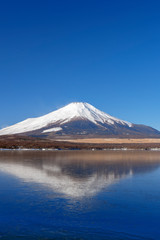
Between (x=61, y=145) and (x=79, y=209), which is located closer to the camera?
(x=79, y=209)

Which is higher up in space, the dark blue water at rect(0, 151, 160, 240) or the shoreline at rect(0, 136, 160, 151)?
the shoreline at rect(0, 136, 160, 151)

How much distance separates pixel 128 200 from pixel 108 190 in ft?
6.20

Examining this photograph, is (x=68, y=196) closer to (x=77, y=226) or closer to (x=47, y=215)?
(x=47, y=215)

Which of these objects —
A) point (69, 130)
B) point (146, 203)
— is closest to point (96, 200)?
point (146, 203)

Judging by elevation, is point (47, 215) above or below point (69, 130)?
below

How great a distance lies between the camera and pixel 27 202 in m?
10.6

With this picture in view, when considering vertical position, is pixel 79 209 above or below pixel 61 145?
below

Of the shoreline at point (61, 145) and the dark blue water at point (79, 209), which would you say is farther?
the shoreline at point (61, 145)

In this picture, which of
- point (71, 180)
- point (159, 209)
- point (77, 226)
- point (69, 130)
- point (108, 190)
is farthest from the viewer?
point (69, 130)

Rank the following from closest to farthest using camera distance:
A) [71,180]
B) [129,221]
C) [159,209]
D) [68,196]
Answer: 1. [129,221]
2. [159,209]
3. [68,196]
4. [71,180]

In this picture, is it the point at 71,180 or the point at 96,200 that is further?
the point at 71,180

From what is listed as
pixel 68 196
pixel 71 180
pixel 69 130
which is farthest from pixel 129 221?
pixel 69 130

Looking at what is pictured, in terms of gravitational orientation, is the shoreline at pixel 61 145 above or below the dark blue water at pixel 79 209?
above

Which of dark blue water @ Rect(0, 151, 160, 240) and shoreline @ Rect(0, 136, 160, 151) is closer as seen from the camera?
dark blue water @ Rect(0, 151, 160, 240)
